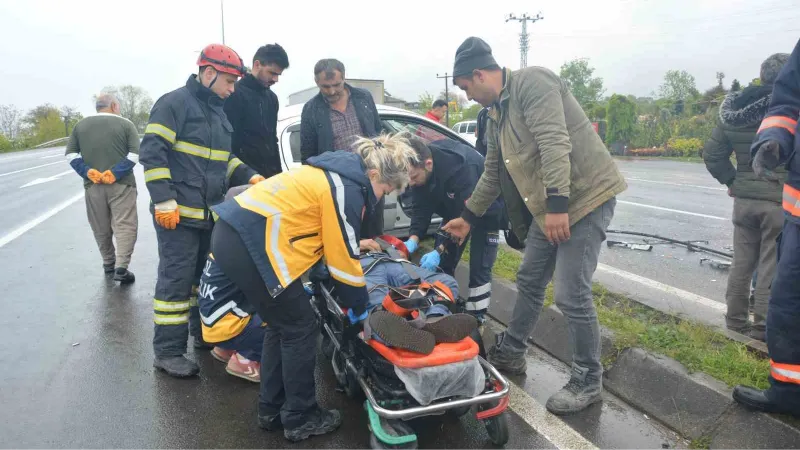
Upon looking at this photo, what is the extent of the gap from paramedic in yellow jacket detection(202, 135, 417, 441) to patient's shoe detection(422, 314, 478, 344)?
45cm

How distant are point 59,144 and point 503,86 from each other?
147 ft

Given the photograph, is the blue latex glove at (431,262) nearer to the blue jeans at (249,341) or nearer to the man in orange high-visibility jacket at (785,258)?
the blue jeans at (249,341)

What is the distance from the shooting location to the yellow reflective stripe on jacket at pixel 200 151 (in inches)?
143

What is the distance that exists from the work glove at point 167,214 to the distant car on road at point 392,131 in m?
1.96

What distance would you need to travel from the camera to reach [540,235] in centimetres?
326

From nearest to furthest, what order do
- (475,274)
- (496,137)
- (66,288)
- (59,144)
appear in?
(496,137) → (475,274) → (66,288) → (59,144)

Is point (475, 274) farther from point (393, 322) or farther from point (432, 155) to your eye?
point (393, 322)

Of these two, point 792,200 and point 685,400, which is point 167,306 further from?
point 792,200

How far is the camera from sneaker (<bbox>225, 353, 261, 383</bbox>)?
11.6ft

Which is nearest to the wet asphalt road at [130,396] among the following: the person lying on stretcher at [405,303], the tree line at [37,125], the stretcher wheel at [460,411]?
the stretcher wheel at [460,411]

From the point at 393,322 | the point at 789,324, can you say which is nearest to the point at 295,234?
the point at 393,322

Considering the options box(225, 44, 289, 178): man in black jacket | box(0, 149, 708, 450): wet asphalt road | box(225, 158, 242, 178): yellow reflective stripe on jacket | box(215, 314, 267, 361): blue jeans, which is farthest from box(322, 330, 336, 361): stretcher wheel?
box(225, 44, 289, 178): man in black jacket

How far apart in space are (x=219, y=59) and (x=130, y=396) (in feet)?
7.43

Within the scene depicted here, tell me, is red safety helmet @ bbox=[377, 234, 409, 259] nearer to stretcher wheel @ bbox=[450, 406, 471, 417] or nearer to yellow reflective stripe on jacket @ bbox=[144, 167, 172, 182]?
stretcher wheel @ bbox=[450, 406, 471, 417]
